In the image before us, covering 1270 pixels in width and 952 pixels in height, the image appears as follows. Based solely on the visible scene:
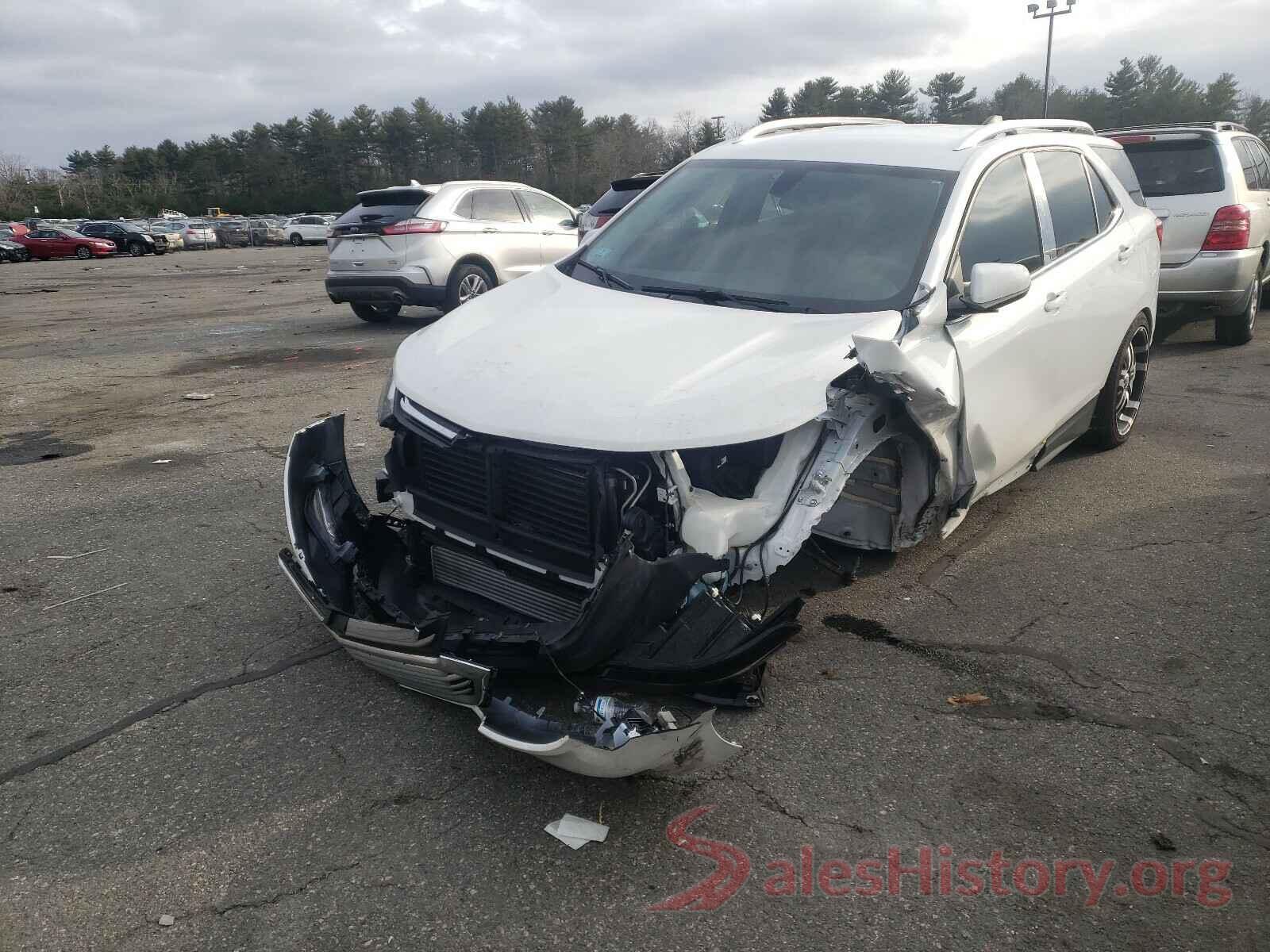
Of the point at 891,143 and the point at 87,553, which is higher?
the point at 891,143

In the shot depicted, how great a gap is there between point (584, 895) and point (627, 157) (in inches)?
3596

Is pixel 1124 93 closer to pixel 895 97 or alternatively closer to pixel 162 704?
pixel 895 97

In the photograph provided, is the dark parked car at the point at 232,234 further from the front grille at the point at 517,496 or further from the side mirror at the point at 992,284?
the side mirror at the point at 992,284

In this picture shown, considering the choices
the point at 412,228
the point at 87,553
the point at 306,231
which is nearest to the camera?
the point at 87,553

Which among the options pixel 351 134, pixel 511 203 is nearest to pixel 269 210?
pixel 351 134

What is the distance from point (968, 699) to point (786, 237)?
6.71 feet

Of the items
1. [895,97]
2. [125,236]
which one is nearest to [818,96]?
[895,97]

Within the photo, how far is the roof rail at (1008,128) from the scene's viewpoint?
4.43m

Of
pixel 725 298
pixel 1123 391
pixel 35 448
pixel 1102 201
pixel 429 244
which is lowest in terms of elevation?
pixel 35 448

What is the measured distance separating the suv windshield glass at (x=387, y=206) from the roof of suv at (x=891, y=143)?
24.1ft

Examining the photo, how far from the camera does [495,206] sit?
1234 cm

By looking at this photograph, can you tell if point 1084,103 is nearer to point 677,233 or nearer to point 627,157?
point 627,157

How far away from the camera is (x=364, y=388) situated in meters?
8.43

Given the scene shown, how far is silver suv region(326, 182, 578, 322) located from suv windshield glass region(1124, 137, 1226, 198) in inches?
Answer: 276
